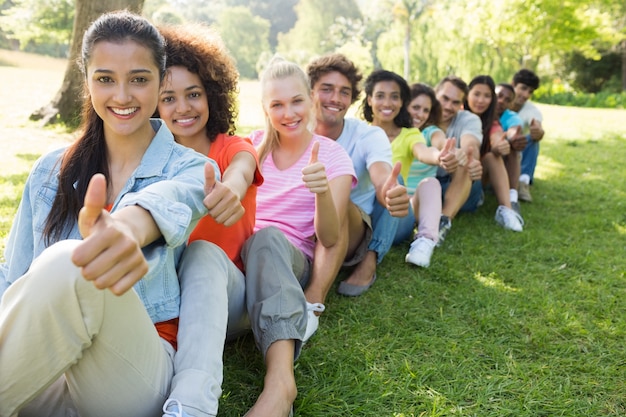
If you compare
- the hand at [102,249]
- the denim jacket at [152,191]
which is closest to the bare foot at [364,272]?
the denim jacket at [152,191]

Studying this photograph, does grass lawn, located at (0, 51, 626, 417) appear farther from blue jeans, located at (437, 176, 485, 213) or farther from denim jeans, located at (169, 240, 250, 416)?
denim jeans, located at (169, 240, 250, 416)

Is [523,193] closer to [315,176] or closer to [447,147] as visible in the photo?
[447,147]

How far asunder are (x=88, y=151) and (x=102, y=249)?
794 millimetres

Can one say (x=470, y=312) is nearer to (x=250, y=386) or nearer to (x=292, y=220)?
(x=292, y=220)

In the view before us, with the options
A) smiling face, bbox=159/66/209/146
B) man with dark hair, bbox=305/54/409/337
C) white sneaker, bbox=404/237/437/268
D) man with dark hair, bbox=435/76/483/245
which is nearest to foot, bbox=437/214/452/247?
man with dark hair, bbox=435/76/483/245

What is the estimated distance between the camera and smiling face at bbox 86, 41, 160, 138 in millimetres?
1703

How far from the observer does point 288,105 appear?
109 inches

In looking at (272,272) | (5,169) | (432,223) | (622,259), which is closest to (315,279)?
(272,272)

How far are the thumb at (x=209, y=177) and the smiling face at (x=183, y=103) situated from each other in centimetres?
82

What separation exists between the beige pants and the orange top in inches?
30.3

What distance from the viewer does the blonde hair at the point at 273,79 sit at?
2.79 metres

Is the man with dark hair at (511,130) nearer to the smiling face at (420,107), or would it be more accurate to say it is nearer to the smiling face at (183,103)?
the smiling face at (420,107)

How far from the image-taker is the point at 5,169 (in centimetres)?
530

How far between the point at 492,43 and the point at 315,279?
2074 cm
